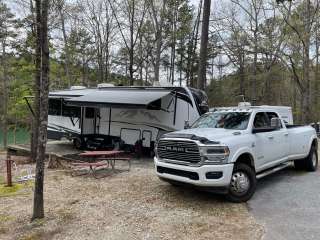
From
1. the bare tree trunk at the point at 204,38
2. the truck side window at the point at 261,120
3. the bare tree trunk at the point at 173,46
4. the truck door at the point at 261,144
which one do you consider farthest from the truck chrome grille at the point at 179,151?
the bare tree trunk at the point at 173,46

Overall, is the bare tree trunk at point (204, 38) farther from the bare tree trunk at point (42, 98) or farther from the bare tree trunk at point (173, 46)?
the bare tree trunk at point (173, 46)

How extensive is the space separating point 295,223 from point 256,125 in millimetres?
2521

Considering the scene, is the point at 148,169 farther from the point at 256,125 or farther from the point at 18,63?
the point at 18,63

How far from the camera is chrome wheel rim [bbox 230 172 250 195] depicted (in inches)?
234

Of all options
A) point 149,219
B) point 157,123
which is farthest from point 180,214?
point 157,123

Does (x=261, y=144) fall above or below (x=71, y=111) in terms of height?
below

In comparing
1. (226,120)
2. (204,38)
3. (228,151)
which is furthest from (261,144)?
(204,38)

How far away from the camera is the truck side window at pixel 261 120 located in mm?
7071

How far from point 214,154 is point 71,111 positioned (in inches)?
359

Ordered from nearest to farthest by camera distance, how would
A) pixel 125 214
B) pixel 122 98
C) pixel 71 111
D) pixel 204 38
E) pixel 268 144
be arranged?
pixel 125 214 → pixel 268 144 → pixel 122 98 → pixel 204 38 → pixel 71 111

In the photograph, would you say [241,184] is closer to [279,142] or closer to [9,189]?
[279,142]

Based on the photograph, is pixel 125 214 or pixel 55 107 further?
pixel 55 107

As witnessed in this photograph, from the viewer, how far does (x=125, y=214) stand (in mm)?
5473

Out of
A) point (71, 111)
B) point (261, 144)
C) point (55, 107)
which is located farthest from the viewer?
point (55, 107)
